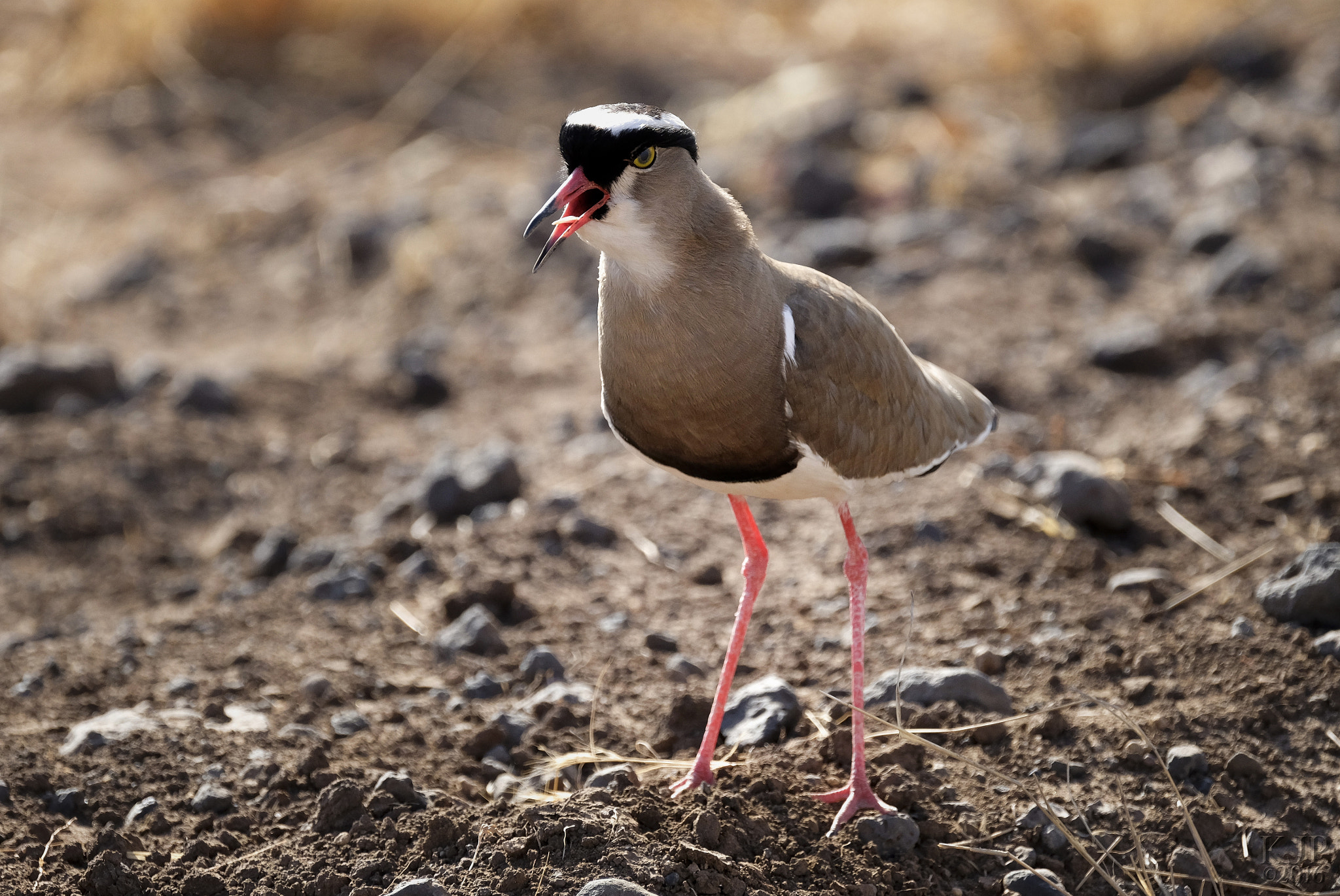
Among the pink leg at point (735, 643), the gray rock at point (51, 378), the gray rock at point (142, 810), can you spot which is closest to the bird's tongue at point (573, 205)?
the pink leg at point (735, 643)

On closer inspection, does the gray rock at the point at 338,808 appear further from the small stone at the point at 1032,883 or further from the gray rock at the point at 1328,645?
the gray rock at the point at 1328,645

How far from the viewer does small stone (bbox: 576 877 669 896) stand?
304 cm

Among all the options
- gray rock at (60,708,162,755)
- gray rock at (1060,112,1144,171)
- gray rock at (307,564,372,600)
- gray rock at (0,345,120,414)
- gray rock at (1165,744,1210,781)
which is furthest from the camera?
gray rock at (1060,112,1144,171)

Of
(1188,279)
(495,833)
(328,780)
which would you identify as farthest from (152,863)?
(1188,279)

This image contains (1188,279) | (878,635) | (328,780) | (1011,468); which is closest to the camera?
(328,780)

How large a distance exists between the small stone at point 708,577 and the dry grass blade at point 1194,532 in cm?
179

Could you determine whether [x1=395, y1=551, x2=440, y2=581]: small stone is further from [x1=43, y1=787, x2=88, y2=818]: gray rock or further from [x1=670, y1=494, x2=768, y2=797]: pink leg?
[x1=43, y1=787, x2=88, y2=818]: gray rock

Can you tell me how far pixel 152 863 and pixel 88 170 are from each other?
25.7 ft

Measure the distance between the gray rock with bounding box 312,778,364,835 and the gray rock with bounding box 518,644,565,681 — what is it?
0.96 metres

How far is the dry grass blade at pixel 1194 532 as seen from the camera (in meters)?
4.81

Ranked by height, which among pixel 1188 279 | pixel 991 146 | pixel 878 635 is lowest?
pixel 878 635

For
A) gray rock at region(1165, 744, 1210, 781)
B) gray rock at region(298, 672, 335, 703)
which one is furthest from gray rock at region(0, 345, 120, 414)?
gray rock at region(1165, 744, 1210, 781)

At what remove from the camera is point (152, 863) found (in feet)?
11.3

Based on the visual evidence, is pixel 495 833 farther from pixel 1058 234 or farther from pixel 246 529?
pixel 1058 234
